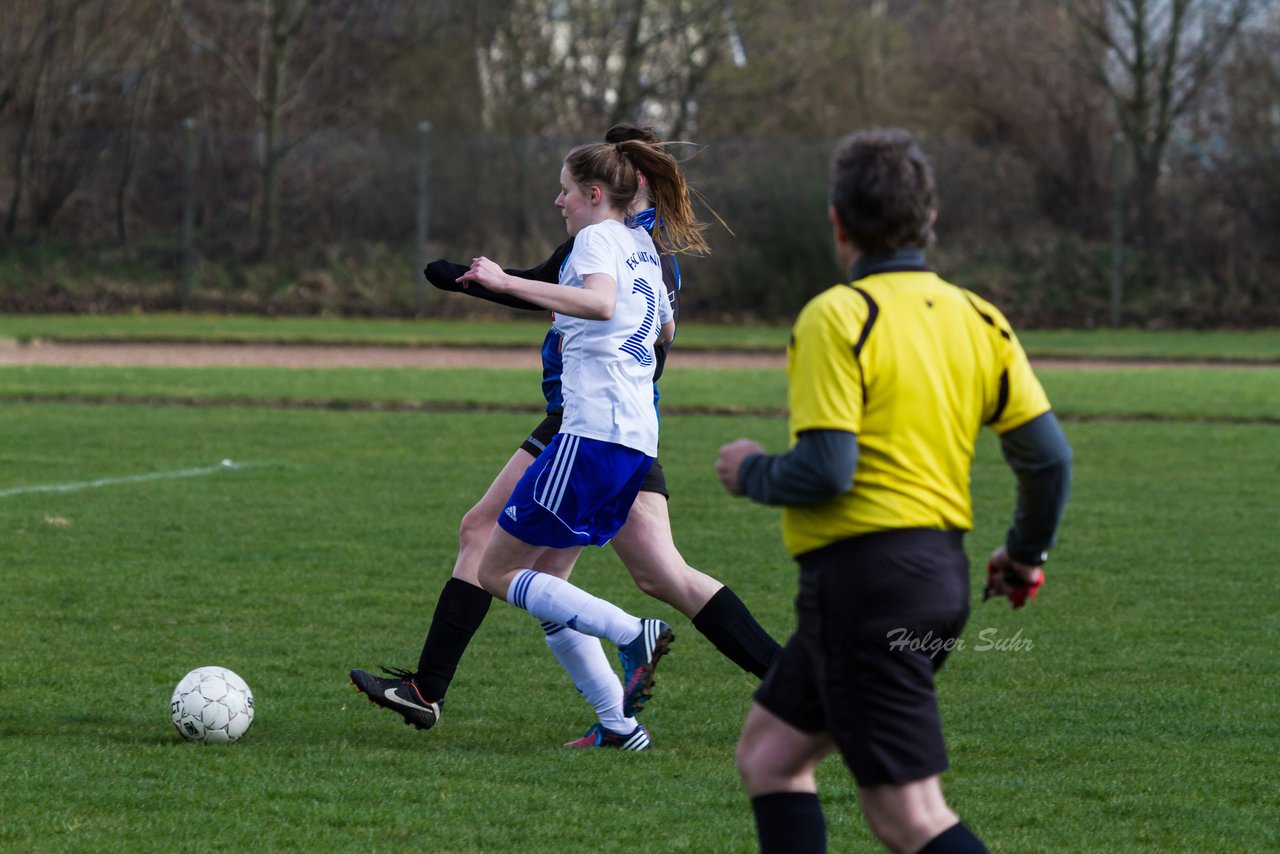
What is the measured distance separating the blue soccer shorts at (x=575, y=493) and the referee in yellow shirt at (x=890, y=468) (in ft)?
5.24

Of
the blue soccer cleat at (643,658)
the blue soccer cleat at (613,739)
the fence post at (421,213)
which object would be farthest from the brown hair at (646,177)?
the fence post at (421,213)

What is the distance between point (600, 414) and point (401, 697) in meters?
1.20

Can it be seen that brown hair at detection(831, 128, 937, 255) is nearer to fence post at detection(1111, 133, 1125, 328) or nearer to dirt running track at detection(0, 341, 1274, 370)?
dirt running track at detection(0, 341, 1274, 370)

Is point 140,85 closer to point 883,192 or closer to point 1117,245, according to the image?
point 1117,245

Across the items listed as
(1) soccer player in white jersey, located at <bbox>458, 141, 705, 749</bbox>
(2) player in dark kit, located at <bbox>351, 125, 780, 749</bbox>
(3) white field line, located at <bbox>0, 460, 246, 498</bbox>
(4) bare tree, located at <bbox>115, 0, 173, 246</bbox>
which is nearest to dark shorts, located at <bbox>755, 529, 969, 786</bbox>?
(1) soccer player in white jersey, located at <bbox>458, 141, 705, 749</bbox>

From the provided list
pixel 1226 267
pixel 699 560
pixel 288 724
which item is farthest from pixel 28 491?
pixel 1226 267

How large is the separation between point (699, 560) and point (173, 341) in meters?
15.4

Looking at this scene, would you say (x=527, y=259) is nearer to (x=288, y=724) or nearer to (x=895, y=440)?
(x=288, y=724)

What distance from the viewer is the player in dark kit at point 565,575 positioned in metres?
4.98

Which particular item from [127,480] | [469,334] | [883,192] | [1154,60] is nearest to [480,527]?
[883,192]

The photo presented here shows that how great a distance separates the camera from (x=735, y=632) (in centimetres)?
509

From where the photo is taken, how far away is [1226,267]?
87.8 ft

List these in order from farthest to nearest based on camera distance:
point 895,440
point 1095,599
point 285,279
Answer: point 285,279
point 1095,599
point 895,440

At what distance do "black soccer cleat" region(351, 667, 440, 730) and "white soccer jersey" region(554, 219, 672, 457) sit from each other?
1.08m
